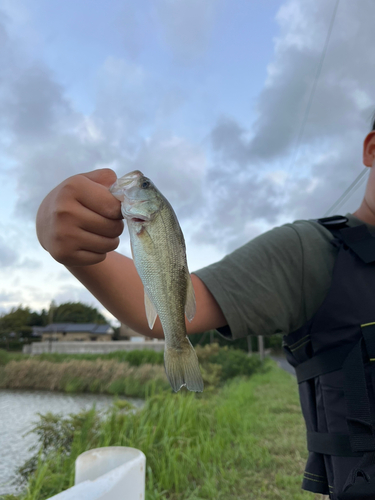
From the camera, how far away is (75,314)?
63.7 m

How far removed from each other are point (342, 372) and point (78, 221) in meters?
1.31

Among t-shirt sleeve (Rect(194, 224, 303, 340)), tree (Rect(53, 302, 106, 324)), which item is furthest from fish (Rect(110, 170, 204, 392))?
tree (Rect(53, 302, 106, 324))

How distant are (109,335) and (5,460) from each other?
5143 cm

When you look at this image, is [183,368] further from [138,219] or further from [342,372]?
[342,372]

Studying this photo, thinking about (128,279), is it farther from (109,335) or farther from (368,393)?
(109,335)

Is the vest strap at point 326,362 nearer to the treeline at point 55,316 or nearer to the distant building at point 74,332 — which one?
the treeline at point 55,316

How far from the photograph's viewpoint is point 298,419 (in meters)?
7.49

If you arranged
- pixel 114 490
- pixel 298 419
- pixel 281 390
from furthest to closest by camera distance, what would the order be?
pixel 281 390, pixel 298 419, pixel 114 490

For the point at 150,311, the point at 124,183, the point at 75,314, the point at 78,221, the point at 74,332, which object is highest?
the point at 75,314

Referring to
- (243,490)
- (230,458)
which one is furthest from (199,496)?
(230,458)

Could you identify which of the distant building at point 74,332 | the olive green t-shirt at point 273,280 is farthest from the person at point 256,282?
the distant building at point 74,332

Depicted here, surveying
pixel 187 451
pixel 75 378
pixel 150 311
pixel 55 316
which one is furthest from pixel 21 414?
pixel 55 316

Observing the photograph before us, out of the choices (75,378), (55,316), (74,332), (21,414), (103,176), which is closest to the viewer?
(103,176)

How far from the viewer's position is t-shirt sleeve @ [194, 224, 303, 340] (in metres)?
1.68
